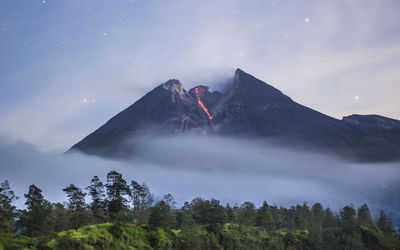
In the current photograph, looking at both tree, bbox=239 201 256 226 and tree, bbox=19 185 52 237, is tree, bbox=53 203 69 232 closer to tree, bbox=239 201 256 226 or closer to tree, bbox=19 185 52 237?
tree, bbox=19 185 52 237

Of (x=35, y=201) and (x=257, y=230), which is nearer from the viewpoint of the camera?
(x=35, y=201)

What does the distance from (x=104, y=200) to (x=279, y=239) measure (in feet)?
Result: 208

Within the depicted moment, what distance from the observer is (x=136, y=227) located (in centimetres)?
6009

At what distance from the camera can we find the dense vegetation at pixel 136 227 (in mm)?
46781

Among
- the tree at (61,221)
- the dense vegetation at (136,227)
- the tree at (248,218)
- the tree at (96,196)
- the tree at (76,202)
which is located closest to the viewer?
the dense vegetation at (136,227)

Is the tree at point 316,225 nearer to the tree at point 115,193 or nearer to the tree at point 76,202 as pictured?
the tree at point 115,193

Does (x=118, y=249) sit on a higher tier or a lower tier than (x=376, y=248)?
higher

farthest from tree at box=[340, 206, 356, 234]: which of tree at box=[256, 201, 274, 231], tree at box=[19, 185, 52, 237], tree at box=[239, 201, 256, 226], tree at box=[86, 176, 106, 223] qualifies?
tree at box=[19, 185, 52, 237]

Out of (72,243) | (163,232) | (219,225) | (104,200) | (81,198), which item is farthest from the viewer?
(219,225)

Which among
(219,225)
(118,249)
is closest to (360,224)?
(219,225)

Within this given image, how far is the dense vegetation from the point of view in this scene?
4678cm

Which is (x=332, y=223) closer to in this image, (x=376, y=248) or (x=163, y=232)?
(x=376, y=248)

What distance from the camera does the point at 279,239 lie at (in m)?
93.1

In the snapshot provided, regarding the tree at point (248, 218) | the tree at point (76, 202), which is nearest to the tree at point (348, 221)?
the tree at point (248, 218)
